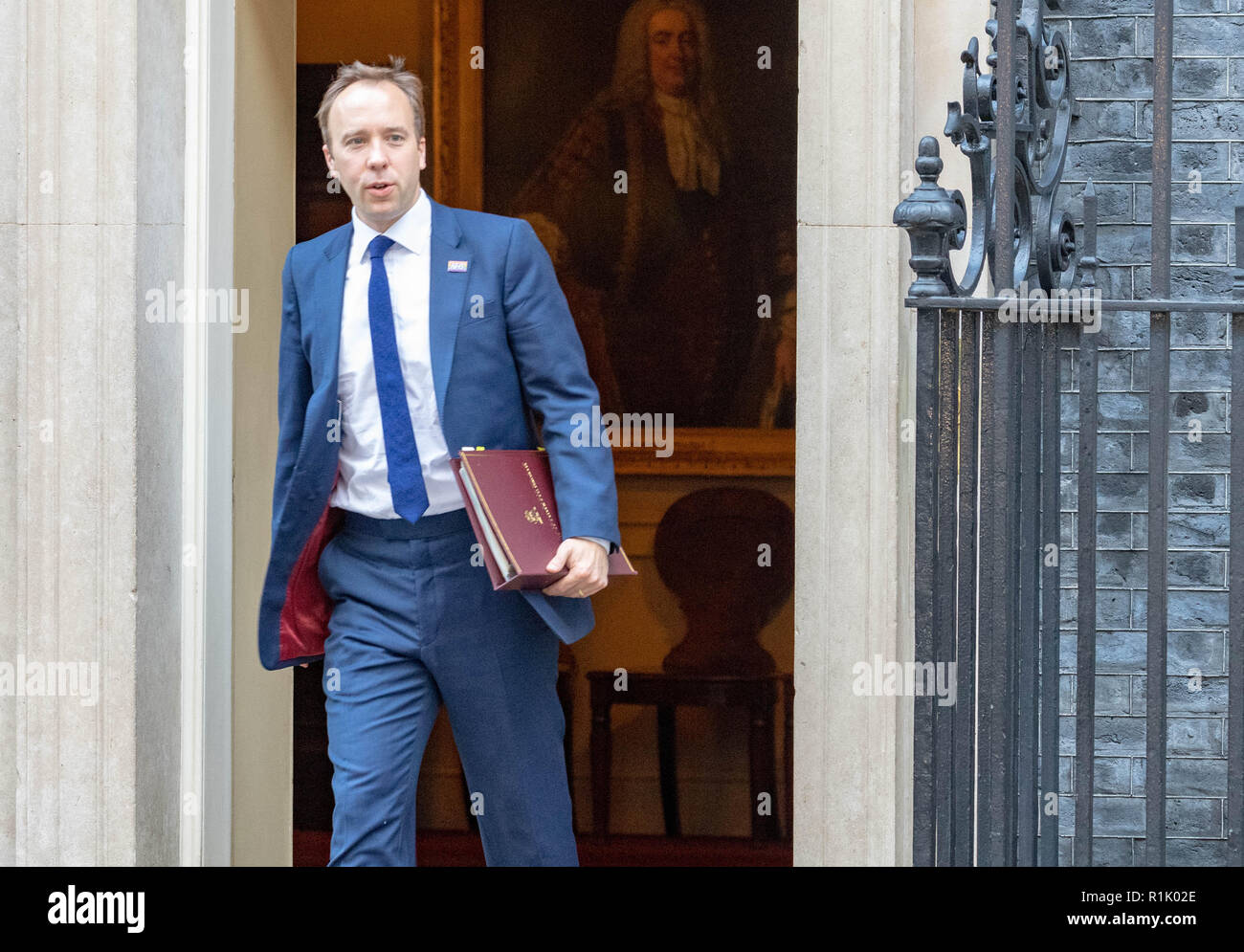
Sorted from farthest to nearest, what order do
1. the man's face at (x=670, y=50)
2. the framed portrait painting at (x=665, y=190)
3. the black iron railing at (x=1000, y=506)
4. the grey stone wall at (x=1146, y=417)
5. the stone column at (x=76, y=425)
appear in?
1. the man's face at (x=670, y=50)
2. the framed portrait painting at (x=665, y=190)
3. the grey stone wall at (x=1146, y=417)
4. the stone column at (x=76, y=425)
5. the black iron railing at (x=1000, y=506)

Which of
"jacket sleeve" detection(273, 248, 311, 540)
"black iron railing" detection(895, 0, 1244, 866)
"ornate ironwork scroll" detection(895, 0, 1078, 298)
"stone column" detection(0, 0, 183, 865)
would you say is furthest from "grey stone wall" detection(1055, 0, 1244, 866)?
"stone column" detection(0, 0, 183, 865)

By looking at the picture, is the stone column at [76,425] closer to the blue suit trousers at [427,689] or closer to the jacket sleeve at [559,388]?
the blue suit trousers at [427,689]

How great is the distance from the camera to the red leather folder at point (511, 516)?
3.02 metres

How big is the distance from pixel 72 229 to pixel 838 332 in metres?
1.95

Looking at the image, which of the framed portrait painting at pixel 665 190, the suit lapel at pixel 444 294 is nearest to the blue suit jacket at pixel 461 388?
the suit lapel at pixel 444 294

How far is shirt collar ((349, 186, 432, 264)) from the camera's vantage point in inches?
129

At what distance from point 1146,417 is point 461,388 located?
2.02 meters

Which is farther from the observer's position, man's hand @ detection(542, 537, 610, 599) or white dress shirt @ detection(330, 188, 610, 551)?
white dress shirt @ detection(330, 188, 610, 551)

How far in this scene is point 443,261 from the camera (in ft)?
10.6

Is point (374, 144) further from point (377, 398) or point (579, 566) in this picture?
point (579, 566)

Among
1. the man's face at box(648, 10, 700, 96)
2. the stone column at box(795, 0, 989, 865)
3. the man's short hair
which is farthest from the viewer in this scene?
the man's face at box(648, 10, 700, 96)

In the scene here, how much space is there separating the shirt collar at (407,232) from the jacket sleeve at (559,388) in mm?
187

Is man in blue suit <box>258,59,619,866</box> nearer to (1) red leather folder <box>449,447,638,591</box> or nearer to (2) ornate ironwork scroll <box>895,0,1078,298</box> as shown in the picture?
(1) red leather folder <box>449,447,638,591</box>
